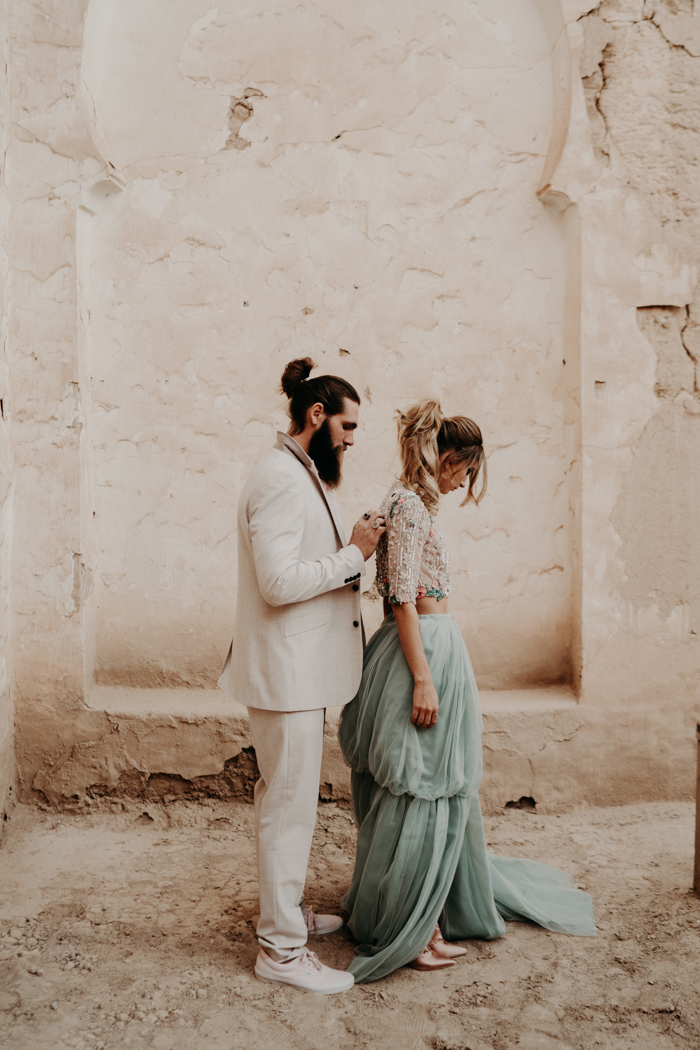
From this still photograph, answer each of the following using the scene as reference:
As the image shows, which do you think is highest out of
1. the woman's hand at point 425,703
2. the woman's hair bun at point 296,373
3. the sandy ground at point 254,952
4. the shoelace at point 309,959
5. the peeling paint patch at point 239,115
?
the peeling paint patch at point 239,115

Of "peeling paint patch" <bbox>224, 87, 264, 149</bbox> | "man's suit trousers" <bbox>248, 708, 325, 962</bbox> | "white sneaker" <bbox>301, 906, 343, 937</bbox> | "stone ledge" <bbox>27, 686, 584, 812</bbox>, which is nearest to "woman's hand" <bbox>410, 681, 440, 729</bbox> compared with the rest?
"man's suit trousers" <bbox>248, 708, 325, 962</bbox>

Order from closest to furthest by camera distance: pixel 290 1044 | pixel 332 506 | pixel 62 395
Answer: pixel 290 1044 → pixel 332 506 → pixel 62 395

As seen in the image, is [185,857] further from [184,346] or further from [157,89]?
[157,89]

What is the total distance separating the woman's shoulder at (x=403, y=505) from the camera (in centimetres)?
248

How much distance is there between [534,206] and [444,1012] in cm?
343

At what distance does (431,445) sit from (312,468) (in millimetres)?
399

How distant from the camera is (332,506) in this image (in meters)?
2.58

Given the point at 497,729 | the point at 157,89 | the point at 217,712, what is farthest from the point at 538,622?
the point at 157,89

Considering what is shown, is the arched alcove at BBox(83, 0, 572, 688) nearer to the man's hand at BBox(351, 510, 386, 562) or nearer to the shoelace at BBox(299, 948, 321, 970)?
the man's hand at BBox(351, 510, 386, 562)

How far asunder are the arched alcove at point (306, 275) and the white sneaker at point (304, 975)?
1.67m

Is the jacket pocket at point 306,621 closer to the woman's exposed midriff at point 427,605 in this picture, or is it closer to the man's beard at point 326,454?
the woman's exposed midriff at point 427,605

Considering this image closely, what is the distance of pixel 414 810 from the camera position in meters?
2.47

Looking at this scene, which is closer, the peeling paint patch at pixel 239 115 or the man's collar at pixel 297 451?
the man's collar at pixel 297 451

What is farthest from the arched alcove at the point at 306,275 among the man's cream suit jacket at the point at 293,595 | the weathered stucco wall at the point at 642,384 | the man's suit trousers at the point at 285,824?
the man's suit trousers at the point at 285,824
